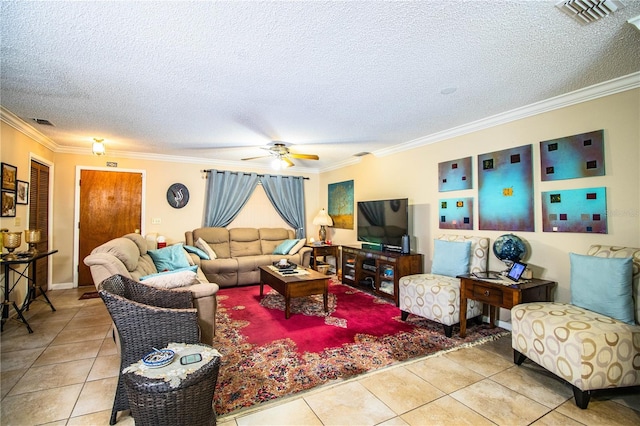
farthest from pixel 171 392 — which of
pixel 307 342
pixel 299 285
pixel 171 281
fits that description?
Answer: pixel 299 285

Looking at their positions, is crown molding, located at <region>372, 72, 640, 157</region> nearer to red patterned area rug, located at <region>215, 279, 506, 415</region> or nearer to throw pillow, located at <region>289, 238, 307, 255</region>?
red patterned area rug, located at <region>215, 279, 506, 415</region>

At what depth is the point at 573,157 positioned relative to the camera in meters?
2.67

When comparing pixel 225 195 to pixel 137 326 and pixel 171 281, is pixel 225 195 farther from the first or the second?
pixel 137 326

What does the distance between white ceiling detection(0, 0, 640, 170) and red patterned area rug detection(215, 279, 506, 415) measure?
2.38m

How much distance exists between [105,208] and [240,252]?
247 cm

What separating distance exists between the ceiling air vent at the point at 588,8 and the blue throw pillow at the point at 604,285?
5.54 feet

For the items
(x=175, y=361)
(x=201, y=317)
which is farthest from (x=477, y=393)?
(x=201, y=317)

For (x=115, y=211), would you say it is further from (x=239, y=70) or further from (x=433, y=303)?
(x=433, y=303)

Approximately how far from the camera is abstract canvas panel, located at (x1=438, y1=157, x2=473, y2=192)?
11.7 ft

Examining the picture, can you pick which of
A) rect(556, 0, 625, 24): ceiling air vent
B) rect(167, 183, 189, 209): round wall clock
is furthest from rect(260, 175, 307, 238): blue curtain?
rect(556, 0, 625, 24): ceiling air vent

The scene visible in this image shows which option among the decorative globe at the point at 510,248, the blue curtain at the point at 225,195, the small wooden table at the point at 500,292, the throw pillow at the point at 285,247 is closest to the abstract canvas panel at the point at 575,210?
the decorative globe at the point at 510,248

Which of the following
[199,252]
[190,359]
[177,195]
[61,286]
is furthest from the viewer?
[177,195]

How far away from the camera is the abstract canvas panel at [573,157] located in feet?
8.27

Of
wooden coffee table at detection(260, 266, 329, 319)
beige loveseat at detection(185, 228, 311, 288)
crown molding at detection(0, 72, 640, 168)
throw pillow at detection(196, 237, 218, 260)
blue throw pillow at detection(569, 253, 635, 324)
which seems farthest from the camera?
throw pillow at detection(196, 237, 218, 260)
